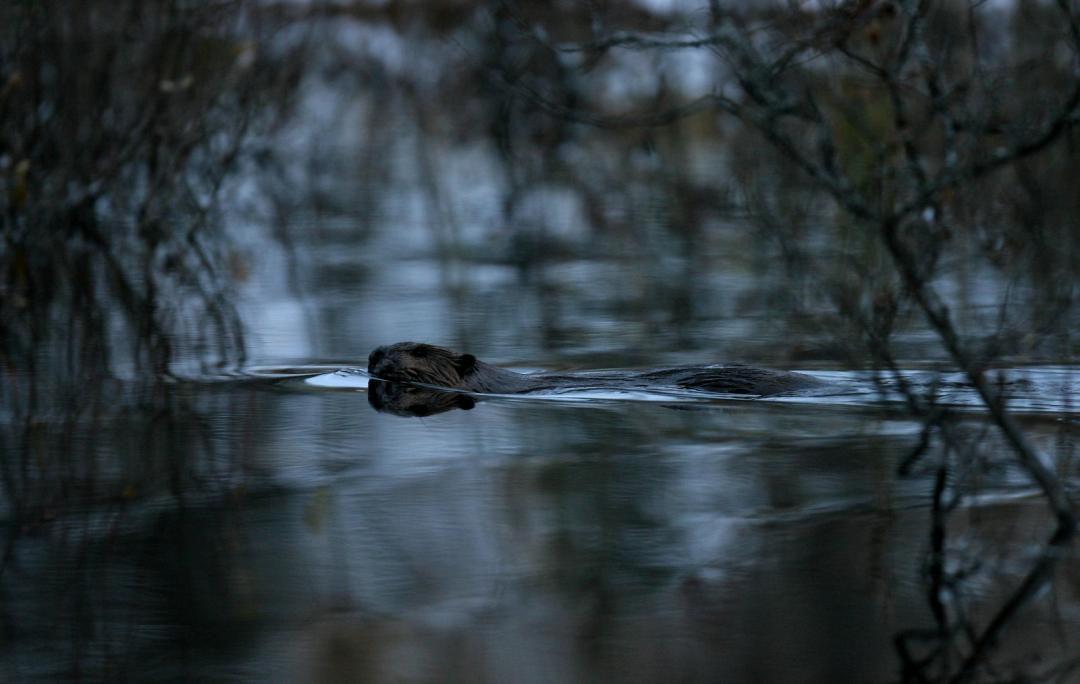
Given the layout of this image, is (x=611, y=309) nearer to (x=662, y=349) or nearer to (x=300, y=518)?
(x=662, y=349)

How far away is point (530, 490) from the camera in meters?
3.77

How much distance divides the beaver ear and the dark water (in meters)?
0.25

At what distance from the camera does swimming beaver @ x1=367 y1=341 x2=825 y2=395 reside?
5.09m

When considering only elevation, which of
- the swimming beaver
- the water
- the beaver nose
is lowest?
the water

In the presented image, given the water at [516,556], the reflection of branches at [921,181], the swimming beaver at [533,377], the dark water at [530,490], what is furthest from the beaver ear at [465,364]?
the reflection of branches at [921,181]

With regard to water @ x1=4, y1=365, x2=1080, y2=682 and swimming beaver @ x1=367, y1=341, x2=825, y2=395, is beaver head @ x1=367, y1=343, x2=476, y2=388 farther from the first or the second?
water @ x1=4, y1=365, x2=1080, y2=682

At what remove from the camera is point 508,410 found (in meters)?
4.95

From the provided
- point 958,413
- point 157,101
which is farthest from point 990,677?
point 157,101

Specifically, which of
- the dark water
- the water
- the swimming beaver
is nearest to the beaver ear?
the swimming beaver

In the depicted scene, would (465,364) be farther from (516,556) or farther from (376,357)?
(516,556)

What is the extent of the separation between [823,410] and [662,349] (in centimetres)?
143

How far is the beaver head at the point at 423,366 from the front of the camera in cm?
538

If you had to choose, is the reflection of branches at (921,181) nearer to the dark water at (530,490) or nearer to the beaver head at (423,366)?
the dark water at (530,490)

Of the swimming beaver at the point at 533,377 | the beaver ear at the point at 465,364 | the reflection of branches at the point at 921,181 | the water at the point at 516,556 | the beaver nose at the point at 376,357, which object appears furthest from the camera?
the beaver nose at the point at 376,357
